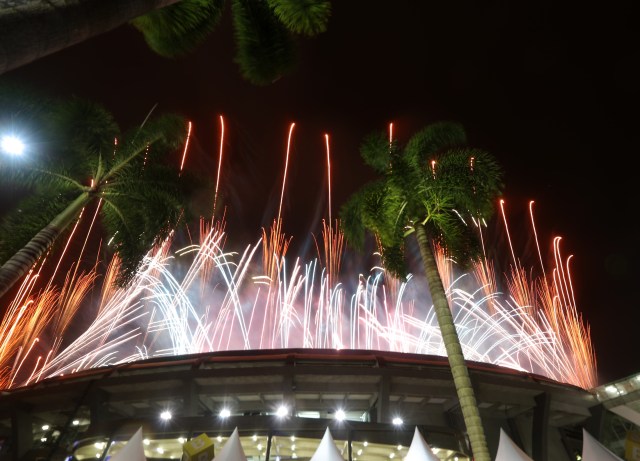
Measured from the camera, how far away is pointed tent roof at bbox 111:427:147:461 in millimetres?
14430

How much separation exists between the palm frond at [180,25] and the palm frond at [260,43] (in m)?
0.77

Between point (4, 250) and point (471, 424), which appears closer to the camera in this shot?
point (471, 424)

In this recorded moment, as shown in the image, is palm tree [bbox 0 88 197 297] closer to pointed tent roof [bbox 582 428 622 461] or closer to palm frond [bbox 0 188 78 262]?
palm frond [bbox 0 188 78 262]

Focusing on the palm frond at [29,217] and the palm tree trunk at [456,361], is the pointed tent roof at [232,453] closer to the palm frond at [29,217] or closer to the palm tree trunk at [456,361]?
the palm tree trunk at [456,361]

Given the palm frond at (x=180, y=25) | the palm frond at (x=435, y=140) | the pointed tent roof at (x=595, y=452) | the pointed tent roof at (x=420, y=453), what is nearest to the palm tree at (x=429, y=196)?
the palm frond at (x=435, y=140)

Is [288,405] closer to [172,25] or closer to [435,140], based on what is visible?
[435,140]

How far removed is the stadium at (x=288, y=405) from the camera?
17844mm

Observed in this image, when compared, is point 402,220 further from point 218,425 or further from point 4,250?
point 4,250

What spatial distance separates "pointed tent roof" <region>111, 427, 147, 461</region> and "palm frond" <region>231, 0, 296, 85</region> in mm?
13556

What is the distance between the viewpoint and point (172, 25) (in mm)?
11250

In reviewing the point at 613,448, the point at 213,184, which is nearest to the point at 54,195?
the point at 213,184

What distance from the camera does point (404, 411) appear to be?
76.5 ft

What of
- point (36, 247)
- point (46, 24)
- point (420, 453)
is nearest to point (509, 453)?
point (420, 453)

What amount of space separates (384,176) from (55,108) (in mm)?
13004
